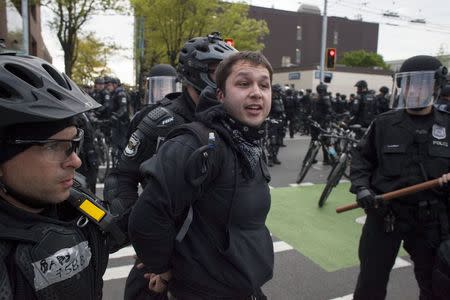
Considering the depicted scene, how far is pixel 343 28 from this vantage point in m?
62.5

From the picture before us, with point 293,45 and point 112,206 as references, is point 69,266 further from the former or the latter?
point 293,45

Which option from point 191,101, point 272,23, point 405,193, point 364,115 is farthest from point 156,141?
point 272,23

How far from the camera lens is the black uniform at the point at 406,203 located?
266 centimetres

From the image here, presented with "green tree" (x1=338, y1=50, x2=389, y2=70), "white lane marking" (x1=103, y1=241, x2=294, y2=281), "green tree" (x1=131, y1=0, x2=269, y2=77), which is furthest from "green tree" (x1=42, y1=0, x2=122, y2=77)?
"green tree" (x1=338, y1=50, x2=389, y2=70)

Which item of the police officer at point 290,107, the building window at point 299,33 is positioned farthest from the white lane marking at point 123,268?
the building window at point 299,33

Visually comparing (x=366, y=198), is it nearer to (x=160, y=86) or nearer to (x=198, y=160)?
(x=198, y=160)

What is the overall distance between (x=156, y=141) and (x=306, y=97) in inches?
673

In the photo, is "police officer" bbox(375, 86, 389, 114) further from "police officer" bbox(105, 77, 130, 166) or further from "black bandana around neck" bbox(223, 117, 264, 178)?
"black bandana around neck" bbox(223, 117, 264, 178)

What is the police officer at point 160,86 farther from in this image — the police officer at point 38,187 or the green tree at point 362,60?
the green tree at point 362,60

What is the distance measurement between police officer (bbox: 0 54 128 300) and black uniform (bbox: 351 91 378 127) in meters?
10.1

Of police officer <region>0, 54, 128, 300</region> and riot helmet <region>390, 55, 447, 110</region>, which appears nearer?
police officer <region>0, 54, 128, 300</region>

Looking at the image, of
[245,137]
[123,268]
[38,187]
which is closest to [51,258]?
[38,187]

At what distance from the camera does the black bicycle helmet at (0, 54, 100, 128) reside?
3.80ft

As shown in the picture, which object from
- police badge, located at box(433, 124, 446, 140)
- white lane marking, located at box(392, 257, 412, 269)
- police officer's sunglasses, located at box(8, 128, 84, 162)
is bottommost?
white lane marking, located at box(392, 257, 412, 269)
